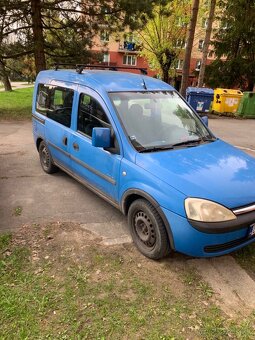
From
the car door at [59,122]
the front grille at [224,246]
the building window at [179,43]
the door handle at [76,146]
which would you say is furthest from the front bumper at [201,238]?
the building window at [179,43]

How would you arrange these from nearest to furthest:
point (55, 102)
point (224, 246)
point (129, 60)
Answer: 1. point (224, 246)
2. point (55, 102)
3. point (129, 60)

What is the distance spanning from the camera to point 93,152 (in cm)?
402

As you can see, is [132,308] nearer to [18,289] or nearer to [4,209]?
[18,289]

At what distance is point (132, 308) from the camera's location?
2.71 m

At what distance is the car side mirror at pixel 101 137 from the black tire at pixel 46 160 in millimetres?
2210

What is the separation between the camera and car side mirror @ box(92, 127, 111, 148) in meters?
3.52

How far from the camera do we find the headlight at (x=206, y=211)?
282 centimetres

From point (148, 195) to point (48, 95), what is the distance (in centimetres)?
316

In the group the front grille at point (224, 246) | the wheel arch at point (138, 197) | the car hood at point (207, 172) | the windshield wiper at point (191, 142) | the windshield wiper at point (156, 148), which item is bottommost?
the front grille at point (224, 246)

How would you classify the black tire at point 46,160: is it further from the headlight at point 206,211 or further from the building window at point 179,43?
the building window at point 179,43

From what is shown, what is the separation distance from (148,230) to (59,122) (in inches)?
99.7

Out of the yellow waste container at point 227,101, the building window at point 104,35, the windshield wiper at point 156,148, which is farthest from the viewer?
the yellow waste container at point 227,101

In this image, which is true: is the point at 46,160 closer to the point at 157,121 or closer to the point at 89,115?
the point at 89,115

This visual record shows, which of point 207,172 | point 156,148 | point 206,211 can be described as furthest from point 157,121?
point 206,211
